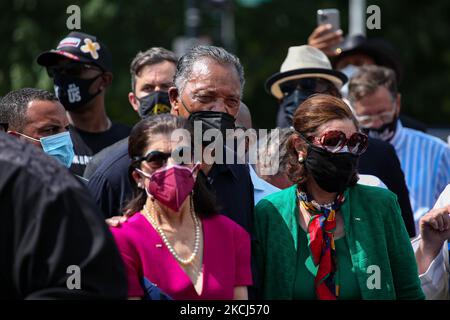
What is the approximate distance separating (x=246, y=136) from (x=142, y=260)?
4.10 ft

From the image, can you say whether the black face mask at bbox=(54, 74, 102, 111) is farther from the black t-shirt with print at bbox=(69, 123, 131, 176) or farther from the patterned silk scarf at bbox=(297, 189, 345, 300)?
the patterned silk scarf at bbox=(297, 189, 345, 300)

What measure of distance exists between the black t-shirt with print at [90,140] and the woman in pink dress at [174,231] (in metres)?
1.80

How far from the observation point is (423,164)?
→ 7.02 m

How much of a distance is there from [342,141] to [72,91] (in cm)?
222

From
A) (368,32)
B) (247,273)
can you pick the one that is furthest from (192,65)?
(368,32)

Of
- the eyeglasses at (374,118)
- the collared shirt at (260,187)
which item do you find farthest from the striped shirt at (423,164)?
the collared shirt at (260,187)

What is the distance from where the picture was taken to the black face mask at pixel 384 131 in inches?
272

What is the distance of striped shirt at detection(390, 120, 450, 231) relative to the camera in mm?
6988

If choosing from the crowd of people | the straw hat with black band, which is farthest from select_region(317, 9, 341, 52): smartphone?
the crowd of people

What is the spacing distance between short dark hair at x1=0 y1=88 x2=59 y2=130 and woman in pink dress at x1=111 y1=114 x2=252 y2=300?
95 cm

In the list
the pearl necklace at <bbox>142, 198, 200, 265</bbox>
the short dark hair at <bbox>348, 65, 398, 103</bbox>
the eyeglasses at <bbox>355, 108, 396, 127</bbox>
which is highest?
the short dark hair at <bbox>348, 65, 398, 103</bbox>

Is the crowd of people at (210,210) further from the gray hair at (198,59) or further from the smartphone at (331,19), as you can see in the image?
the smartphone at (331,19)

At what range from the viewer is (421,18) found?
60.6ft

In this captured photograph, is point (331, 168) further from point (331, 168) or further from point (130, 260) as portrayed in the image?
point (130, 260)
